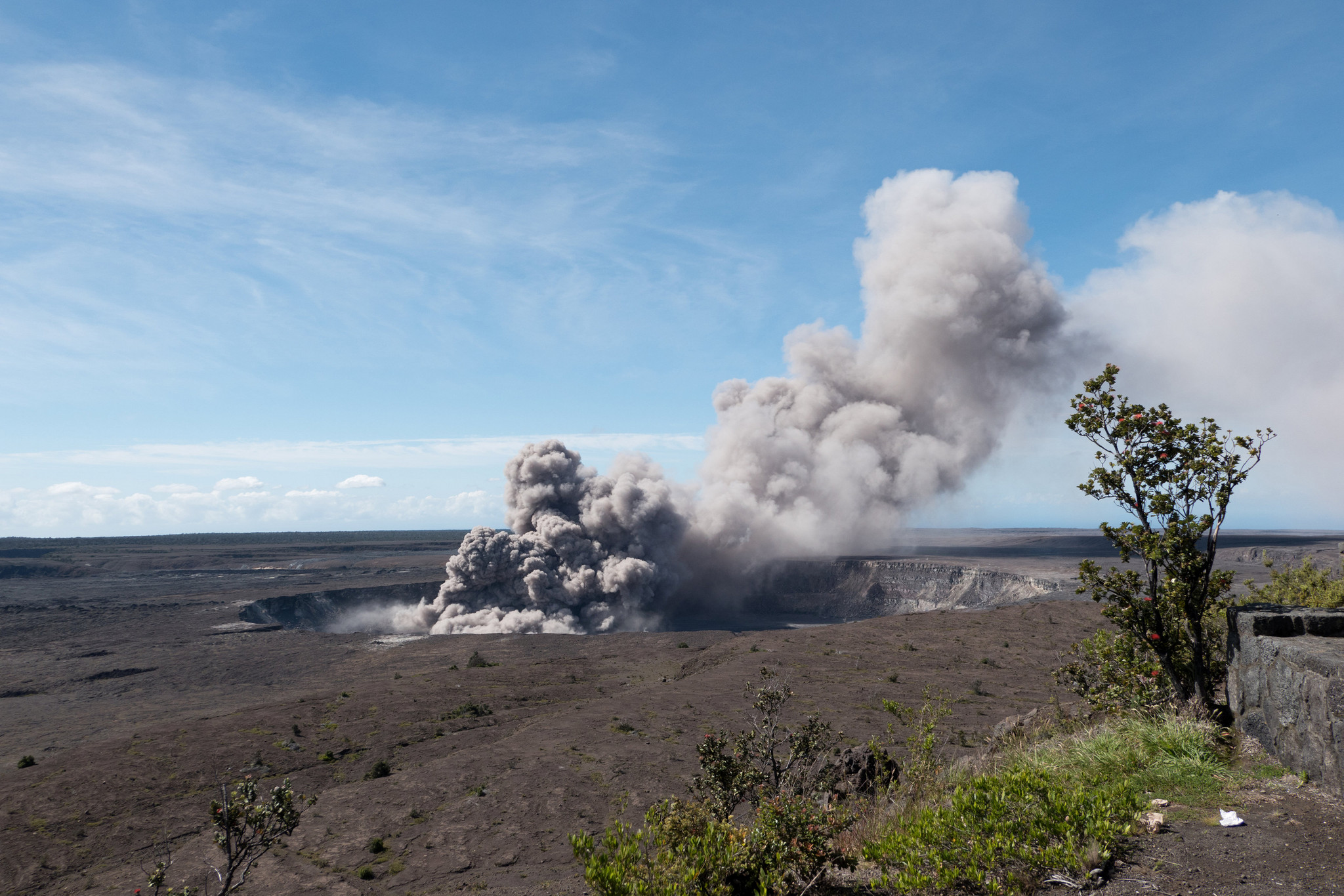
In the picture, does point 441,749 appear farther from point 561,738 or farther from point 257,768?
point 257,768

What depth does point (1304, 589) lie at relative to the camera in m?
18.5

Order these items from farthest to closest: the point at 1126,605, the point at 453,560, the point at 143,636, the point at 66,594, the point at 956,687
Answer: the point at 66,594
the point at 453,560
the point at 143,636
the point at 956,687
the point at 1126,605

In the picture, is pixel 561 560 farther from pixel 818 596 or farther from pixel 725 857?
pixel 725 857

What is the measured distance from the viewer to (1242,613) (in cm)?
879

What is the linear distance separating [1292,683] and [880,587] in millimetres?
60013

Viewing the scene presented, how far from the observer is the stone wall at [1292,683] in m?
6.80

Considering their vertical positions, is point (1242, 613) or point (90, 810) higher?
point (1242, 613)

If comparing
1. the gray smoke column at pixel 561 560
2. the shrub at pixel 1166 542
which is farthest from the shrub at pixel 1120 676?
the gray smoke column at pixel 561 560

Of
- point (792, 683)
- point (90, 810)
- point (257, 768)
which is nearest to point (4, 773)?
point (90, 810)

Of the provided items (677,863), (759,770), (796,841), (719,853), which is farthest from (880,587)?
(677,863)

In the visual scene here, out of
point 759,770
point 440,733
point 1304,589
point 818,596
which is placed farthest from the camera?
point 818,596

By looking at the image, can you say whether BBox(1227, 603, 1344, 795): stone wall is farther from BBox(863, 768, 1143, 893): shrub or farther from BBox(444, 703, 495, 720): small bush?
BBox(444, 703, 495, 720): small bush

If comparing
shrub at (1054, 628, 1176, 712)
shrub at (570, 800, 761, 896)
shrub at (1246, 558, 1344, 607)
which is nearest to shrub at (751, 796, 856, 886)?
shrub at (570, 800, 761, 896)

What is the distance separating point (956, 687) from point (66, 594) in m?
83.8
